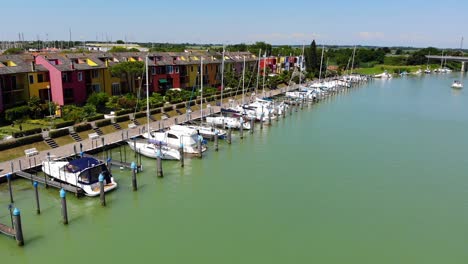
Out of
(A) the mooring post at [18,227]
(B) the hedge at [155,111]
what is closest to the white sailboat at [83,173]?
(A) the mooring post at [18,227]

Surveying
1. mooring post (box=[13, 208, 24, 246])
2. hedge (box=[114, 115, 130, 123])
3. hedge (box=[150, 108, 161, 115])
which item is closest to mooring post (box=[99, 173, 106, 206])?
mooring post (box=[13, 208, 24, 246])

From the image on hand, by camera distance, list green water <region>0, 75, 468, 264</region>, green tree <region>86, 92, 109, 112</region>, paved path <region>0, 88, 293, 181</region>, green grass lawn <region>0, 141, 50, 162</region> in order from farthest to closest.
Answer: green tree <region>86, 92, 109, 112</region>, green grass lawn <region>0, 141, 50, 162</region>, paved path <region>0, 88, 293, 181</region>, green water <region>0, 75, 468, 264</region>

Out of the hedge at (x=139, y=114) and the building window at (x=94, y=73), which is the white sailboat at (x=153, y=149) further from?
the building window at (x=94, y=73)

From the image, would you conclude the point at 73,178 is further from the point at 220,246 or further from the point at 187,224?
the point at 220,246

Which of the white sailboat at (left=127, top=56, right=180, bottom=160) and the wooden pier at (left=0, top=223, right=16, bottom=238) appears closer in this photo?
the wooden pier at (left=0, top=223, right=16, bottom=238)

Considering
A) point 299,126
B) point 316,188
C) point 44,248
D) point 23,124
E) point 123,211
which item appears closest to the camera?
point 44,248

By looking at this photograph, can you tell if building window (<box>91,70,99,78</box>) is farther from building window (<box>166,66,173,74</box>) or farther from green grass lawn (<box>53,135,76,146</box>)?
green grass lawn (<box>53,135,76,146</box>)

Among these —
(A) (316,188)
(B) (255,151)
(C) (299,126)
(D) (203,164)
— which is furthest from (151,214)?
(C) (299,126)
